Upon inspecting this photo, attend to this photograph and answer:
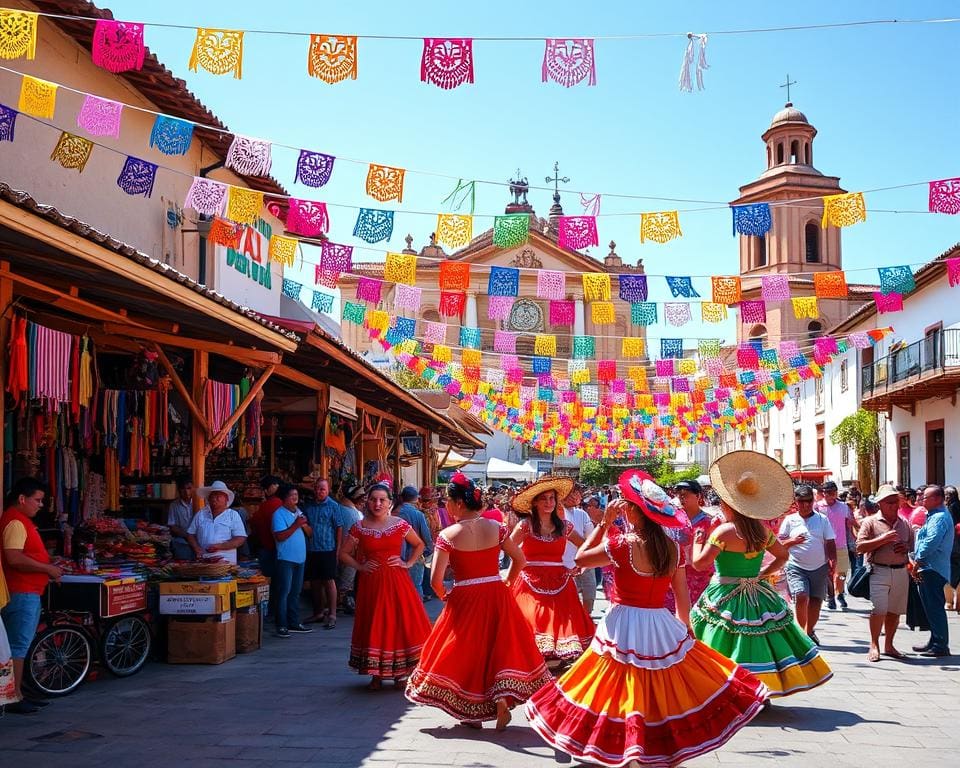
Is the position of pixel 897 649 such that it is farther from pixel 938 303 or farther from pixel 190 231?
pixel 938 303

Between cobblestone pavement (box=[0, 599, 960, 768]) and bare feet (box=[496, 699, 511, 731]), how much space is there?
6 cm

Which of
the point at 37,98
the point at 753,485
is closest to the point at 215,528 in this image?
the point at 37,98

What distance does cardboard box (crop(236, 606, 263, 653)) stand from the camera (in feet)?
33.3

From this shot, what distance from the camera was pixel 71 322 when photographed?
9.62 meters

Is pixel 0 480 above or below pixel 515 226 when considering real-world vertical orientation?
below

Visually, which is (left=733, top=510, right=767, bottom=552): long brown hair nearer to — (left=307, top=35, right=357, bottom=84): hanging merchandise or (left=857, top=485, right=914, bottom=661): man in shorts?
(left=857, top=485, right=914, bottom=661): man in shorts

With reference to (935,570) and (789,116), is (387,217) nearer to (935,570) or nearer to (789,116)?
(935,570)

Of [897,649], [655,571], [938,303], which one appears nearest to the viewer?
[655,571]

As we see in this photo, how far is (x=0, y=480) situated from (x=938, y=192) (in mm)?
9627

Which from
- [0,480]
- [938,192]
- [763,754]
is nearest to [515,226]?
[938,192]

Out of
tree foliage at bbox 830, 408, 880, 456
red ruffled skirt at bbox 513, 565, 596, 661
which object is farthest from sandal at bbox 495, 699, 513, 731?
tree foliage at bbox 830, 408, 880, 456

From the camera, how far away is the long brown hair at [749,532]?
7.20m

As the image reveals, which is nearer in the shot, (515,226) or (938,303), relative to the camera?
(515,226)

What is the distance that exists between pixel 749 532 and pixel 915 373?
22761mm
